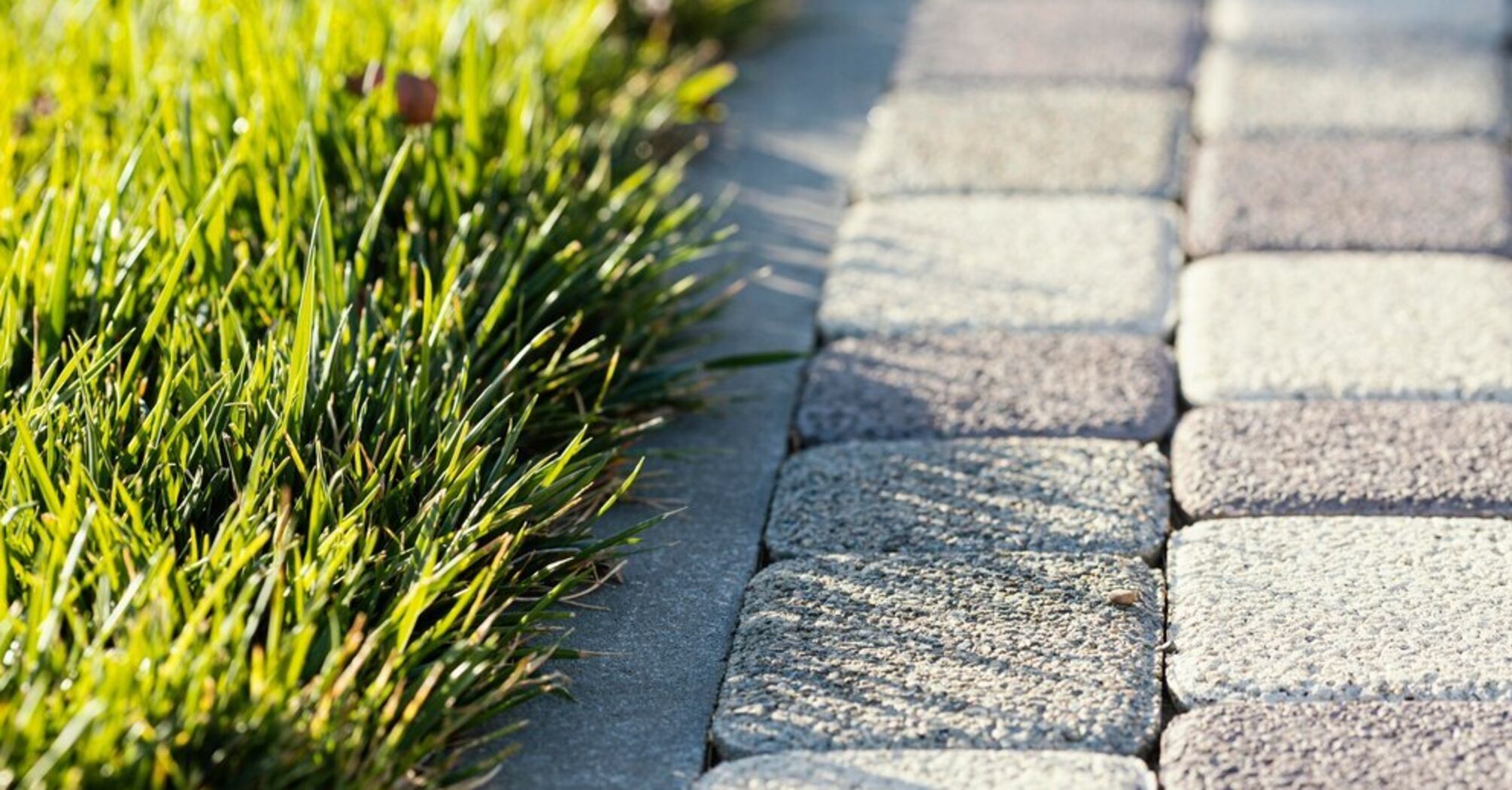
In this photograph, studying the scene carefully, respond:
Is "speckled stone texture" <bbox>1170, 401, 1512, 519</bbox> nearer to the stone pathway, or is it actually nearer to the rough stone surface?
the stone pathway

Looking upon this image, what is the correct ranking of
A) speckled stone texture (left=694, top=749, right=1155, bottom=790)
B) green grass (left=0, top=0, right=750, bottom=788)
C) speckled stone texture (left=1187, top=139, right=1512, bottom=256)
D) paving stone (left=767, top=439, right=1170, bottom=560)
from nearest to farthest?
green grass (left=0, top=0, right=750, bottom=788)
speckled stone texture (left=694, top=749, right=1155, bottom=790)
paving stone (left=767, top=439, right=1170, bottom=560)
speckled stone texture (left=1187, top=139, right=1512, bottom=256)

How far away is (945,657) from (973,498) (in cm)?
28

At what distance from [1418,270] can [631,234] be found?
36.7 inches

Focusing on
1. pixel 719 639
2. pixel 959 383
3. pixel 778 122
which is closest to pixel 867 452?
pixel 959 383

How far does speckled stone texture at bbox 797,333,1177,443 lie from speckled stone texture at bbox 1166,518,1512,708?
243 millimetres

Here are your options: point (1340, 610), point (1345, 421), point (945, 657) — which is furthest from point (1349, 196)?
point (945, 657)

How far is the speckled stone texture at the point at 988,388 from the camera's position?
6.18 ft

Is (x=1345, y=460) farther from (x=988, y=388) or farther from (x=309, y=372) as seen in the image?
(x=309, y=372)

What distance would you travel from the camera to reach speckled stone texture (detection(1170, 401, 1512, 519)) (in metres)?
1.71

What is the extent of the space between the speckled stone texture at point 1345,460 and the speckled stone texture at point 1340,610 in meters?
0.04

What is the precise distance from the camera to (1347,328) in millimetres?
2031

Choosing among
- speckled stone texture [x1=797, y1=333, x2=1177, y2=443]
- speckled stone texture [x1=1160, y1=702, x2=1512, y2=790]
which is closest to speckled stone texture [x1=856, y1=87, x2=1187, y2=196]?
A: speckled stone texture [x1=797, y1=333, x2=1177, y2=443]

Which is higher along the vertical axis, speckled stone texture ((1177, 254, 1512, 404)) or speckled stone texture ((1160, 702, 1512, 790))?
speckled stone texture ((1177, 254, 1512, 404))

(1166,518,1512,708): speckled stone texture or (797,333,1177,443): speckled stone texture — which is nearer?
(1166,518,1512,708): speckled stone texture
